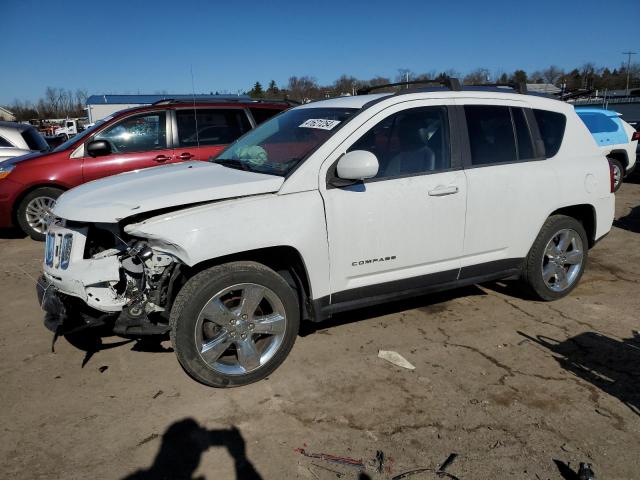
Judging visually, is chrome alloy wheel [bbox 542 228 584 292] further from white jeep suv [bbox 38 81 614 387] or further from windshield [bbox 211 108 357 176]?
windshield [bbox 211 108 357 176]

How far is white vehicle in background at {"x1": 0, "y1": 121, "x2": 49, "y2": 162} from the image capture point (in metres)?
8.88

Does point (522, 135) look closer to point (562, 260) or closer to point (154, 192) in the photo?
A: point (562, 260)

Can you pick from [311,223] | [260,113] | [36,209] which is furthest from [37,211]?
[311,223]

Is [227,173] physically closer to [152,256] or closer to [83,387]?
[152,256]

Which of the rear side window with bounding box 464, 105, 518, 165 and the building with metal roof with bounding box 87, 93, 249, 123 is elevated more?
the building with metal roof with bounding box 87, 93, 249, 123

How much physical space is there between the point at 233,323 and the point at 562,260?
10.4 feet

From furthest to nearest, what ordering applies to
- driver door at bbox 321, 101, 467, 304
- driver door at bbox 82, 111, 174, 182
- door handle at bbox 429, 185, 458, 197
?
driver door at bbox 82, 111, 174, 182, door handle at bbox 429, 185, 458, 197, driver door at bbox 321, 101, 467, 304

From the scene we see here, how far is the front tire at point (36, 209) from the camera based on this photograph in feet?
23.3

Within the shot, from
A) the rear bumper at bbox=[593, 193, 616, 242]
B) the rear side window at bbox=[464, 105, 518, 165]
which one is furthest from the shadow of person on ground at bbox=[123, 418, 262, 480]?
the rear bumper at bbox=[593, 193, 616, 242]

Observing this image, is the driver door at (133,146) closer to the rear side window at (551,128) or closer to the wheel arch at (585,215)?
the rear side window at (551,128)

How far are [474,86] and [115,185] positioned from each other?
312cm

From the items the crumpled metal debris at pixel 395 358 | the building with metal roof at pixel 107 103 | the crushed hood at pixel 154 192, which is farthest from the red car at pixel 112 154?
the building with metal roof at pixel 107 103

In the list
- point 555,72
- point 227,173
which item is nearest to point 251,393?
point 227,173

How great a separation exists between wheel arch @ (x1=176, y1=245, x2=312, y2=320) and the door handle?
1.13 meters
